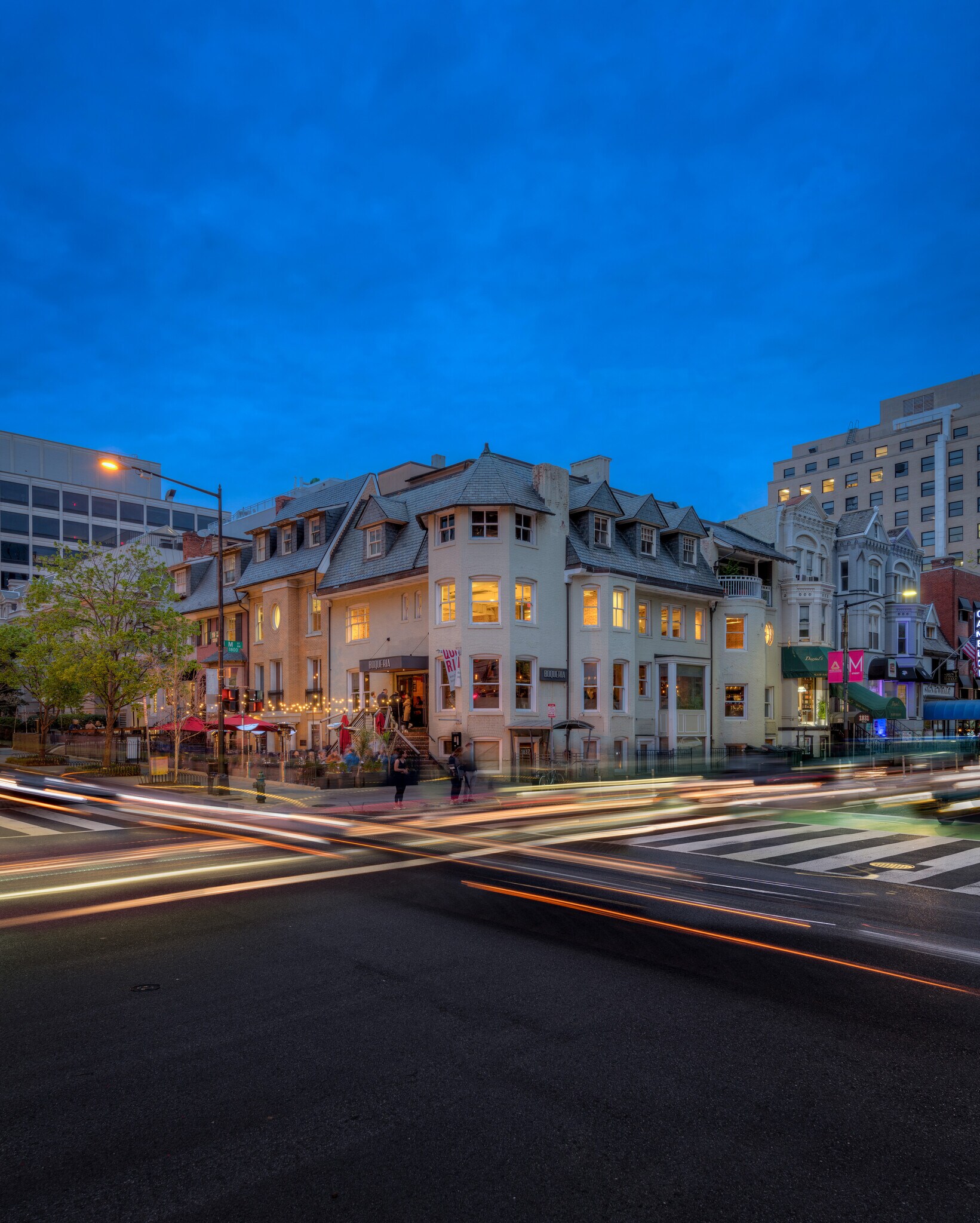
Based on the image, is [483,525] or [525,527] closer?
[483,525]

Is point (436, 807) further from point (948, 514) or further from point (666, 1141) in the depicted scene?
point (948, 514)

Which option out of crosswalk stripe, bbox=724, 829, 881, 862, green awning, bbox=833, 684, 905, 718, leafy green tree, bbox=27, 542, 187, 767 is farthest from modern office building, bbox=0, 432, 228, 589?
crosswalk stripe, bbox=724, 829, 881, 862

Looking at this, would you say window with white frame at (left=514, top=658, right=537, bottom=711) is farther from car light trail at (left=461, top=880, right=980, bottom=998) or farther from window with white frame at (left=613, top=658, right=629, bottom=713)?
car light trail at (left=461, top=880, right=980, bottom=998)

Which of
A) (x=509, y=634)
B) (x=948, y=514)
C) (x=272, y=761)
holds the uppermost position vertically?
Result: (x=948, y=514)

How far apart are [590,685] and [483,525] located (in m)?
8.65

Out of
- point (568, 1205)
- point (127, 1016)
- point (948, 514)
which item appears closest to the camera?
point (568, 1205)

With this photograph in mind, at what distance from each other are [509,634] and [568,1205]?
29352mm

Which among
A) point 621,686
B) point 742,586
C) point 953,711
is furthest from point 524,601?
point 953,711

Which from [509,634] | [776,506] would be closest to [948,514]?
[776,506]

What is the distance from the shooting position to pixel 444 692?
34812 mm

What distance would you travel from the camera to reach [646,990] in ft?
25.7

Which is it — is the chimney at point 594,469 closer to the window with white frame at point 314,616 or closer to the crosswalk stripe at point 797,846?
the window with white frame at point 314,616

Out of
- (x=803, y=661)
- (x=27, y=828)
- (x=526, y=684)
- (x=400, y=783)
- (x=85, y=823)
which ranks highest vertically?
(x=803, y=661)

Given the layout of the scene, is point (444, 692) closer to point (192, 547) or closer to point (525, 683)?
point (525, 683)
